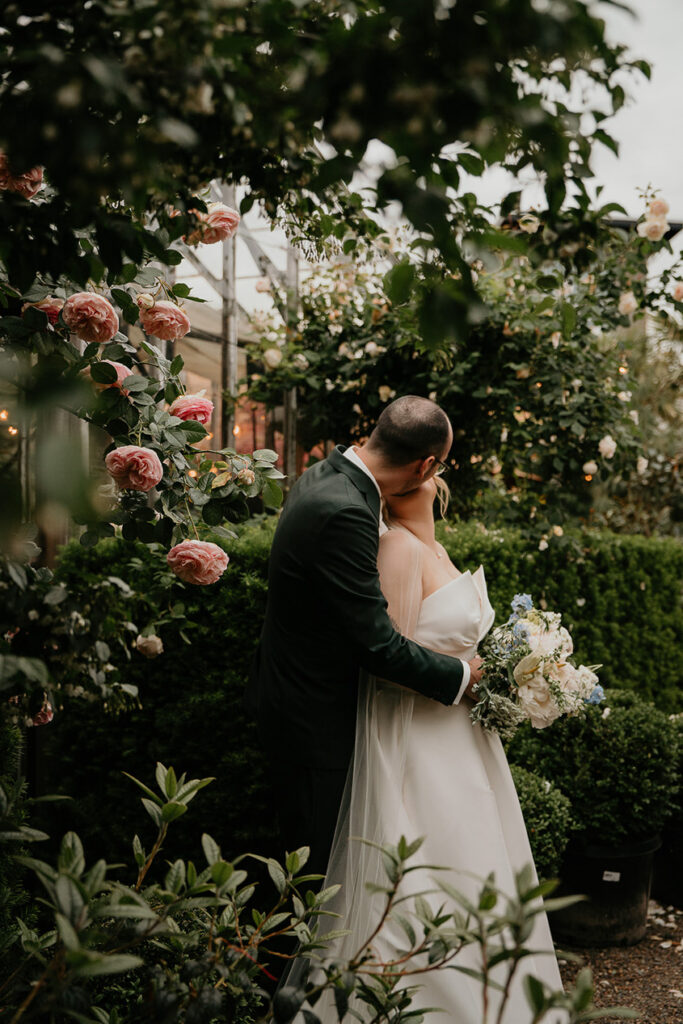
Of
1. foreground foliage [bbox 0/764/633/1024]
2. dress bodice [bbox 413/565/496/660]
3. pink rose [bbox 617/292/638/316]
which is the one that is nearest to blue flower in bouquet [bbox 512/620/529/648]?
dress bodice [bbox 413/565/496/660]

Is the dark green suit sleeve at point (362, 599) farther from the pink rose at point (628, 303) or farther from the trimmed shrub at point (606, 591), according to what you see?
the pink rose at point (628, 303)

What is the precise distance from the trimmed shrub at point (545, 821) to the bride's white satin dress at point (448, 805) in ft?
3.46

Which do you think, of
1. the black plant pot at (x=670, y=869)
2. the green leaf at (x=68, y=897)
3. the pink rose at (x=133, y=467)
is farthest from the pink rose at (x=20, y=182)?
the black plant pot at (x=670, y=869)

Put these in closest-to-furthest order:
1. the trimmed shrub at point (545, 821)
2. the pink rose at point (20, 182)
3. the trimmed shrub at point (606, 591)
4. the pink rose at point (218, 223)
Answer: the pink rose at point (20, 182), the pink rose at point (218, 223), the trimmed shrub at point (545, 821), the trimmed shrub at point (606, 591)

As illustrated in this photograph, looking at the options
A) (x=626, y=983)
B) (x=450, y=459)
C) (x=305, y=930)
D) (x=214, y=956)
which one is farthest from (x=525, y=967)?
(x=450, y=459)

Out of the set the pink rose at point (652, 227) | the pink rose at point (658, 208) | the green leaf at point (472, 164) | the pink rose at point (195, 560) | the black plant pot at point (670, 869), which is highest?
the pink rose at point (658, 208)

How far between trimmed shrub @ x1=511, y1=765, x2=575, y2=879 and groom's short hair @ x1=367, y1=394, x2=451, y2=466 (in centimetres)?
191

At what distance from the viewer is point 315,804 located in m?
2.38

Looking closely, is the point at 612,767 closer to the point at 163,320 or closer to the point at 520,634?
the point at 520,634

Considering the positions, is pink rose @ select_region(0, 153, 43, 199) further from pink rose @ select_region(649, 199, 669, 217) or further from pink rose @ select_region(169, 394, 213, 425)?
pink rose @ select_region(649, 199, 669, 217)

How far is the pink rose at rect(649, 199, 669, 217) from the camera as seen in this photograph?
405 centimetres

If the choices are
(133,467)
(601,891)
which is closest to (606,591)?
(601,891)

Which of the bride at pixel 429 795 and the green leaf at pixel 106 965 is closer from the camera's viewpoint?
the green leaf at pixel 106 965

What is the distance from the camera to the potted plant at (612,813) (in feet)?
12.5
